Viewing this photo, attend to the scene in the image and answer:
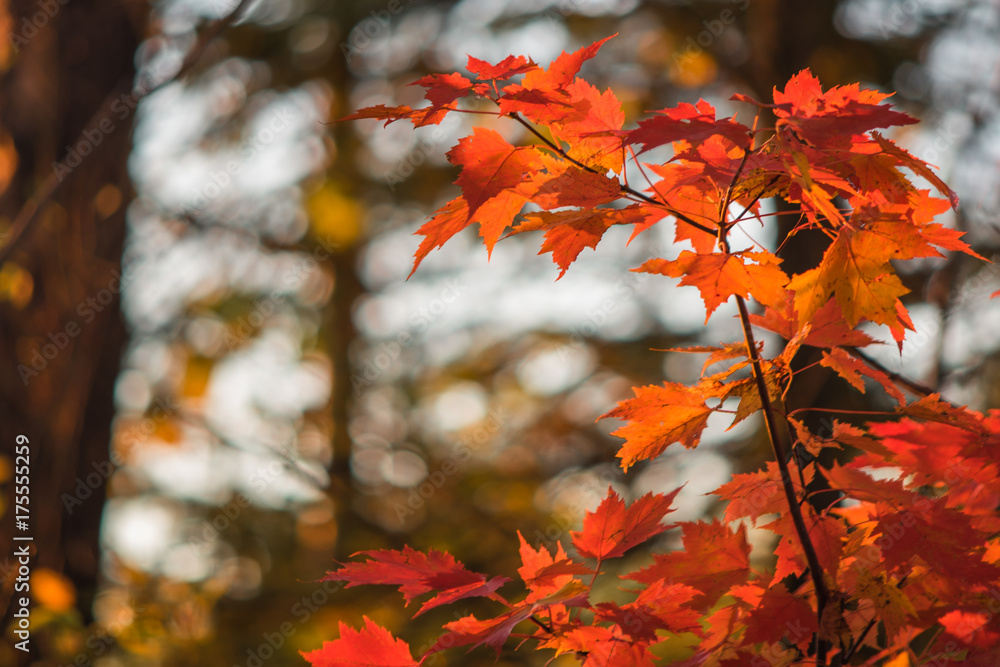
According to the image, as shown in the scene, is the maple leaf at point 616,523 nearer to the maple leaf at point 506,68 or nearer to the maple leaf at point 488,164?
the maple leaf at point 488,164

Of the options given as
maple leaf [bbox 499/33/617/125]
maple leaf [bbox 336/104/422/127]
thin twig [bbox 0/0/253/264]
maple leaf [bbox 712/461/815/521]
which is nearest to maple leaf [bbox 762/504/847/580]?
maple leaf [bbox 712/461/815/521]

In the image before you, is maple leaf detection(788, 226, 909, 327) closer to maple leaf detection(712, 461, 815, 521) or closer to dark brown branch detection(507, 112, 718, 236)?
dark brown branch detection(507, 112, 718, 236)

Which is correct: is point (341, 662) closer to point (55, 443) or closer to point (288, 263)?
point (55, 443)

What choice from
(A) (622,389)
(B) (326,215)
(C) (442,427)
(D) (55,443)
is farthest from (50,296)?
(A) (622,389)

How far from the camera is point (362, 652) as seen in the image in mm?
923

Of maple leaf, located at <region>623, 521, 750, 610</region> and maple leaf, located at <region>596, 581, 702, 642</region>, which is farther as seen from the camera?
maple leaf, located at <region>623, 521, 750, 610</region>

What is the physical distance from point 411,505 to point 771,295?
408cm

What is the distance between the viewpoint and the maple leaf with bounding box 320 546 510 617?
0.87 meters

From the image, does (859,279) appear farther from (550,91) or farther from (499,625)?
(499,625)

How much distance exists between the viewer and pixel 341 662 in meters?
0.92

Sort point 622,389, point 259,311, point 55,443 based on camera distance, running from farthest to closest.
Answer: point 259,311
point 622,389
point 55,443

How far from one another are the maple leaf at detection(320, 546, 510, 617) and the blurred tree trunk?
297 cm

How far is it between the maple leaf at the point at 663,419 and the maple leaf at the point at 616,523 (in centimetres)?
8

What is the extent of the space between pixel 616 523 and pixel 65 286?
3414 mm
